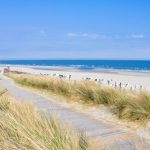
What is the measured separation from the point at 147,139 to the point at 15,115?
252 centimetres

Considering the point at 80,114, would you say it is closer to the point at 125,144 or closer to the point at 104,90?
the point at 104,90

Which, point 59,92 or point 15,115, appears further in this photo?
point 59,92

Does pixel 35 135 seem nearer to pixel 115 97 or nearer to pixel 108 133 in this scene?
pixel 108 133

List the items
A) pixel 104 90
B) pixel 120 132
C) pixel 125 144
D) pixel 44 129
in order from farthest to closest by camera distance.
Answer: pixel 104 90, pixel 120 132, pixel 125 144, pixel 44 129

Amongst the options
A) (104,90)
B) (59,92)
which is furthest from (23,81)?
(104,90)

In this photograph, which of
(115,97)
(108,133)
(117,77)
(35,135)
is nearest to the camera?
(35,135)

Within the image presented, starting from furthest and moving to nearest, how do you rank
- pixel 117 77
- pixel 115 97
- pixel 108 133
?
pixel 117 77 → pixel 115 97 → pixel 108 133

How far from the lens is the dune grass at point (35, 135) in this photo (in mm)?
5891

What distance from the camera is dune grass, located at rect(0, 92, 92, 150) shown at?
589 centimetres

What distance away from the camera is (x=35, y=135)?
6383 millimetres

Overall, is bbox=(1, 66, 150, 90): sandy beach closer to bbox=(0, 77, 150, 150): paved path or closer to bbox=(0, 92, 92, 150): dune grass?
bbox=(0, 77, 150, 150): paved path

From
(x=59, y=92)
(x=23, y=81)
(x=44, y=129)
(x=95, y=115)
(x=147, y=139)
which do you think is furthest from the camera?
(x=23, y=81)

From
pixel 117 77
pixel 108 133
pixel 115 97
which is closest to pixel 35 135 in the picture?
pixel 108 133

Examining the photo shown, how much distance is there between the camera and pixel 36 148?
5.71 metres
